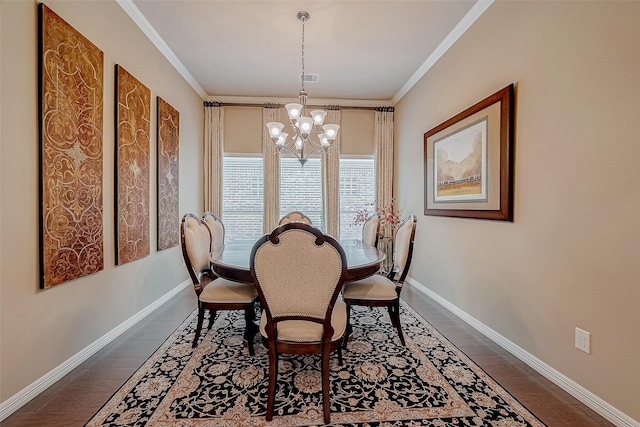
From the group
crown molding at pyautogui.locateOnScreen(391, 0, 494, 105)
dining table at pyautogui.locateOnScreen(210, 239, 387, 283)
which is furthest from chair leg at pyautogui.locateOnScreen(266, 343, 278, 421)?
crown molding at pyautogui.locateOnScreen(391, 0, 494, 105)

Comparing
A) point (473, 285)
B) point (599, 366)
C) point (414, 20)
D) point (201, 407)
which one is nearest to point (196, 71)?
point (414, 20)

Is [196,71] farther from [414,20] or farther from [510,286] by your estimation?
[510,286]

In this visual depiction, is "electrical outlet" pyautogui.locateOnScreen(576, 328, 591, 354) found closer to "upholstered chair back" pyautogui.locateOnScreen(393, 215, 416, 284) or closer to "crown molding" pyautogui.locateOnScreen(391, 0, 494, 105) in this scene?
"upholstered chair back" pyautogui.locateOnScreen(393, 215, 416, 284)

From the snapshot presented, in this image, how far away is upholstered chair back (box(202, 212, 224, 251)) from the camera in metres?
3.05

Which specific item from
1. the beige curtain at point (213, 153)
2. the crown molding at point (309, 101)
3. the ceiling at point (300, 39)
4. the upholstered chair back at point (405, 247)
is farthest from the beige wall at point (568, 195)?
the beige curtain at point (213, 153)

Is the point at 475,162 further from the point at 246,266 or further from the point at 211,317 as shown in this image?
the point at 211,317

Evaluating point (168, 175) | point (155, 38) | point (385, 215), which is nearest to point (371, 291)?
point (385, 215)

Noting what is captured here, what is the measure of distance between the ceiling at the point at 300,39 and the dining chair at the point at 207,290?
2.00 meters

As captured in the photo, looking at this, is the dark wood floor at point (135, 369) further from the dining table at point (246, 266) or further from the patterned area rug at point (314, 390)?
the dining table at point (246, 266)

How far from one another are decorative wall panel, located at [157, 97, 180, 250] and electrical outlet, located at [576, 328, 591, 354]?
3644 mm

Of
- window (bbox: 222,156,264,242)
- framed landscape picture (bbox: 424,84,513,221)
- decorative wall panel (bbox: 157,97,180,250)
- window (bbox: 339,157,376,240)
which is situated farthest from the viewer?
window (bbox: 339,157,376,240)

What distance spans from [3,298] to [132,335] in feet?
3.74

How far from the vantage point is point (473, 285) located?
271 centimetres

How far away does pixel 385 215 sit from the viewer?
4590mm
